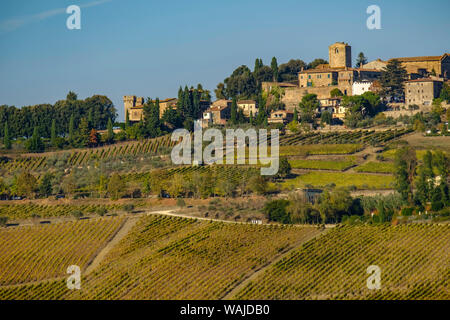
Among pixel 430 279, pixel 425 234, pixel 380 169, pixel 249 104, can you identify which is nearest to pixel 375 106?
pixel 249 104

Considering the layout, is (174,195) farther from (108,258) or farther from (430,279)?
(430,279)

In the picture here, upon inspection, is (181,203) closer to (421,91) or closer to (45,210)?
(45,210)

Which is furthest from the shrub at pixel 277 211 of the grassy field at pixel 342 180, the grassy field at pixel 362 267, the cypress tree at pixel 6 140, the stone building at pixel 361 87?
the cypress tree at pixel 6 140

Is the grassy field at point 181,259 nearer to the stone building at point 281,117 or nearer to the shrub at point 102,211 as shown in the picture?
the shrub at point 102,211

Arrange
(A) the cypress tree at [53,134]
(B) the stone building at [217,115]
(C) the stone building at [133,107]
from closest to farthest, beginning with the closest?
(A) the cypress tree at [53,134], (B) the stone building at [217,115], (C) the stone building at [133,107]

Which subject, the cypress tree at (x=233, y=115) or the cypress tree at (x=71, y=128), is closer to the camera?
the cypress tree at (x=71, y=128)

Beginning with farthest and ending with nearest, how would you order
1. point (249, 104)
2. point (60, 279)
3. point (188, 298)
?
1. point (249, 104)
2. point (60, 279)
3. point (188, 298)
